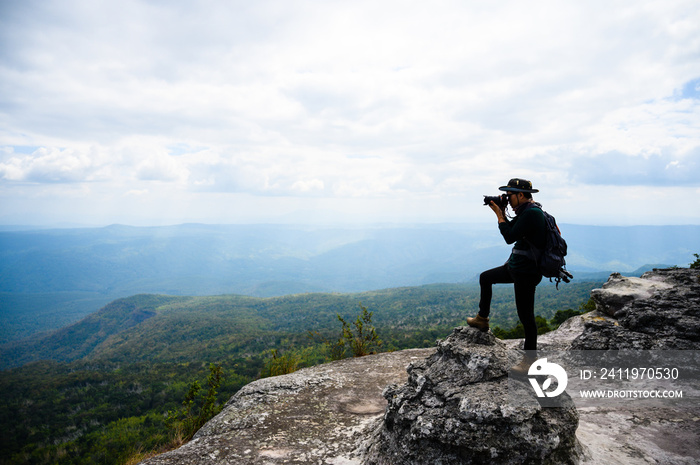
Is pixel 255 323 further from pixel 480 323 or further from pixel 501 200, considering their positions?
pixel 501 200

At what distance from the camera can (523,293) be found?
516 cm

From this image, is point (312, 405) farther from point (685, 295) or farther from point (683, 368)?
point (685, 295)

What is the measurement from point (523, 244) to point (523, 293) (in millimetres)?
781

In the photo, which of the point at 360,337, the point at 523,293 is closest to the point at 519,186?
the point at 523,293

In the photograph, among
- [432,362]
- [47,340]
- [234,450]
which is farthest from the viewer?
[47,340]

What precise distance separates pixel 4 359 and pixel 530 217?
26242 centimetres

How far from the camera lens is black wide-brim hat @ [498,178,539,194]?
204 inches

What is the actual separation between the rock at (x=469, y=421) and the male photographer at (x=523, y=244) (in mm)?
714

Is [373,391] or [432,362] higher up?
[432,362]

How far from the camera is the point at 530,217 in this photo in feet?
16.0

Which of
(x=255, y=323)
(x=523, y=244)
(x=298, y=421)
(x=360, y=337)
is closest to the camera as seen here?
(x=523, y=244)

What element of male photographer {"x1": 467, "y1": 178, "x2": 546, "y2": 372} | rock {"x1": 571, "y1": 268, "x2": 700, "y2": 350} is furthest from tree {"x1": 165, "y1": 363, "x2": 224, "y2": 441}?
rock {"x1": 571, "y1": 268, "x2": 700, "y2": 350}

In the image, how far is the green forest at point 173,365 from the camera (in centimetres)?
1171

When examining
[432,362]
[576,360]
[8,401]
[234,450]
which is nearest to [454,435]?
[432,362]
